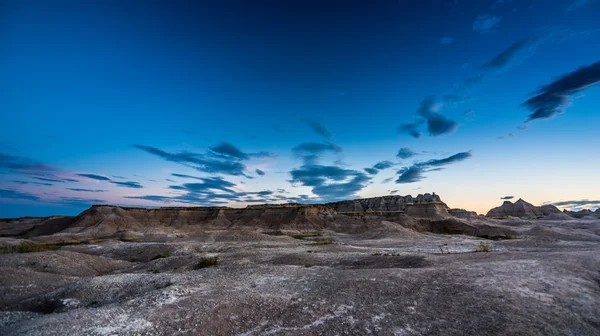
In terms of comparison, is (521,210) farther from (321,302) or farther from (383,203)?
(321,302)

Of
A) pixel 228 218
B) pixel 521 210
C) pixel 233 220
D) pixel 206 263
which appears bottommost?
pixel 206 263

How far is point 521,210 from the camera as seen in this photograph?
13675 cm

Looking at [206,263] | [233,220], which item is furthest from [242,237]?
[233,220]

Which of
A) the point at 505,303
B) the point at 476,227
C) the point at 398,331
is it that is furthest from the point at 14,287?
the point at 476,227

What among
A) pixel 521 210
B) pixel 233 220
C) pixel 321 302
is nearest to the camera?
pixel 321 302

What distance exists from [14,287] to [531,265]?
25947 mm

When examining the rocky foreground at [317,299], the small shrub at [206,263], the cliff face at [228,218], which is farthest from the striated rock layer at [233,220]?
the rocky foreground at [317,299]

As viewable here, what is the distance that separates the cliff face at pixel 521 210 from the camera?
13314 cm

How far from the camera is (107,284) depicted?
1421 cm

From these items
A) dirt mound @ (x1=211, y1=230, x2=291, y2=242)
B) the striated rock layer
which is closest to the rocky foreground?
dirt mound @ (x1=211, y1=230, x2=291, y2=242)

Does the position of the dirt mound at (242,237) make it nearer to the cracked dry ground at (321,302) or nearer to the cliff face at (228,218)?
the cliff face at (228,218)

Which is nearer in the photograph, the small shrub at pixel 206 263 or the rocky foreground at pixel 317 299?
the rocky foreground at pixel 317 299

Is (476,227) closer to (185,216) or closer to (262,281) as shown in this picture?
(262,281)

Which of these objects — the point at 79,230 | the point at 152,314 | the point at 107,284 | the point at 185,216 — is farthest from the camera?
the point at 185,216
